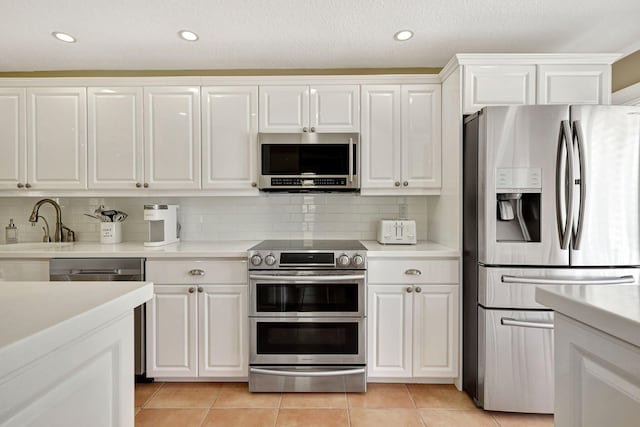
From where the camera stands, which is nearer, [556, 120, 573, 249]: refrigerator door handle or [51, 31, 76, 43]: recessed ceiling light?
[556, 120, 573, 249]: refrigerator door handle

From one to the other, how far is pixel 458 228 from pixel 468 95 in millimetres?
901

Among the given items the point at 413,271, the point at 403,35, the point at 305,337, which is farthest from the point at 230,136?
the point at 413,271

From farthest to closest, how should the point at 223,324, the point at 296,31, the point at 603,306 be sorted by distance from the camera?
the point at 223,324 < the point at 296,31 < the point at 603,306

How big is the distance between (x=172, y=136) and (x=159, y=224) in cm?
69

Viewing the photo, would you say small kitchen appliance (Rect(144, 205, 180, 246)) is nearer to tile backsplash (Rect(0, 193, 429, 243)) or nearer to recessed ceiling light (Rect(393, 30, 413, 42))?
tile backsplash (Rect(0, 193, 429, 243))

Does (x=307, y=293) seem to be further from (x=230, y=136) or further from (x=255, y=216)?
(x=230, y=136)

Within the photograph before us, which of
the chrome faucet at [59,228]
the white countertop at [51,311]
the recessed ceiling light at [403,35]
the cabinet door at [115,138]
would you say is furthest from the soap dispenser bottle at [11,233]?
the recessed ceiling light at [403,35]

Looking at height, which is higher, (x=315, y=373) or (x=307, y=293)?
(x=307, y=293)

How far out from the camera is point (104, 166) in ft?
8.95

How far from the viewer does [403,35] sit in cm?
235

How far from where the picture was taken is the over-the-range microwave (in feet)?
8.63

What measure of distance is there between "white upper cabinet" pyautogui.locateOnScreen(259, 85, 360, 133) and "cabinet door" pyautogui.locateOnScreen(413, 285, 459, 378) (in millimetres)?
1331

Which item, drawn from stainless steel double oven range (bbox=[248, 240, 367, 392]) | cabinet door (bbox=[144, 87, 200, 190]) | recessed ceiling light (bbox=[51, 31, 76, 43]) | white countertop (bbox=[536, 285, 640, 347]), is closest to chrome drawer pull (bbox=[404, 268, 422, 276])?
stainless steel double oven range (bbox=[248, 240, 367, 392])

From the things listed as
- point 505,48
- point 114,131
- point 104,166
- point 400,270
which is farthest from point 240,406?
point 505,48
